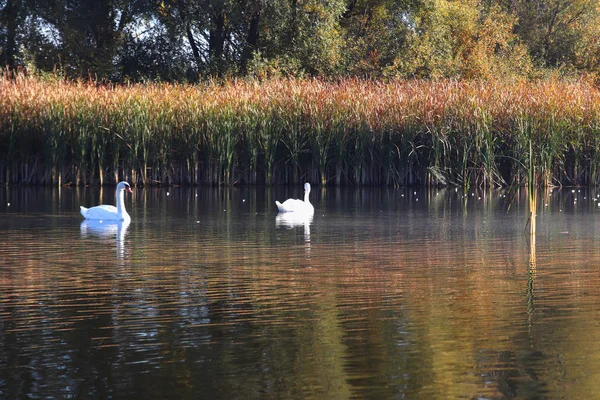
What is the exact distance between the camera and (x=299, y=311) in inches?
259

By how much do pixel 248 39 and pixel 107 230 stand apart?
21.6 m

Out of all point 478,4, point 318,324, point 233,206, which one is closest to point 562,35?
point 478,4

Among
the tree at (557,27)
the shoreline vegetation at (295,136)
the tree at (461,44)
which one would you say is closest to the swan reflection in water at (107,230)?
the shoreline vegetation at (295,136)

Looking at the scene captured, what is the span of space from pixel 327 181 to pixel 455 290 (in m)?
14.4

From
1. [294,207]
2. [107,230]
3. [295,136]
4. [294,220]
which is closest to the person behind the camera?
[107,230]

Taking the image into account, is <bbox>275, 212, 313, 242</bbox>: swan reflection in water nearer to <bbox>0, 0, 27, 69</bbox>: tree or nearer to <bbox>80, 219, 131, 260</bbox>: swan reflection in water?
<bbox>80, 219, 131, 260</bbox>: swan reflection in water

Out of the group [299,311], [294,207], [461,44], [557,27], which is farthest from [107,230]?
[557,27]

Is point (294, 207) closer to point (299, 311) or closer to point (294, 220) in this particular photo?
point (294, 220)

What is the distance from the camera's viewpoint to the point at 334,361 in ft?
17.2

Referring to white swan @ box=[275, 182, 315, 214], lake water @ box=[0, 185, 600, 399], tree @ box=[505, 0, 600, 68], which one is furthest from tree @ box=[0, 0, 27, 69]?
lake water @ box=[0, 185, 600, 399]

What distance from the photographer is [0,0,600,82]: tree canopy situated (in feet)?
104

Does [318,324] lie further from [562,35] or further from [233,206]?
[562,35]

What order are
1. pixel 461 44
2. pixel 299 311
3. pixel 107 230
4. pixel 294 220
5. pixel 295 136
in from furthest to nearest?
pixel 461 44 → pixel 295 136 → pixel 294 220 → pixel 107 230 → pixel 299 311

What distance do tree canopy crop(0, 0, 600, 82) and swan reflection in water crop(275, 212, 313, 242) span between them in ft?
52.5
